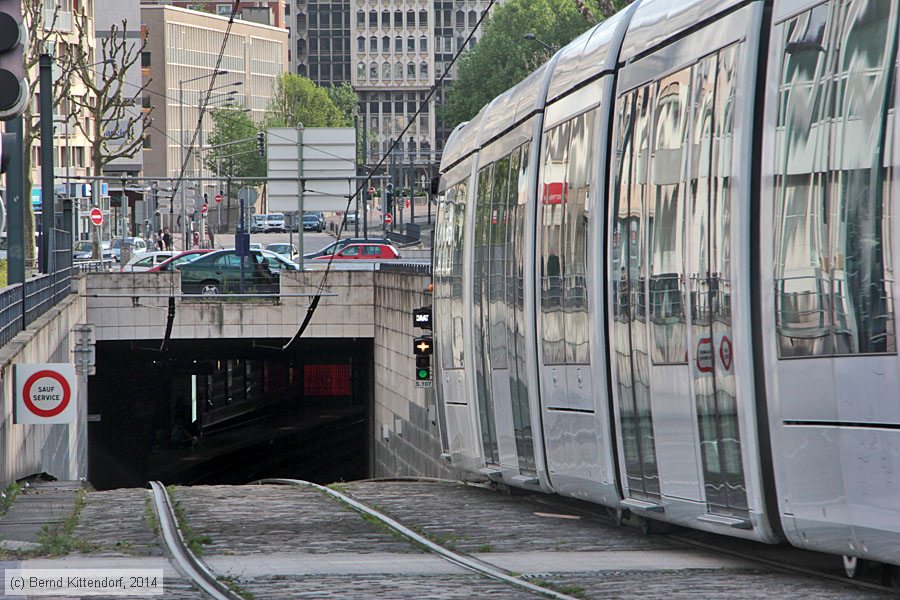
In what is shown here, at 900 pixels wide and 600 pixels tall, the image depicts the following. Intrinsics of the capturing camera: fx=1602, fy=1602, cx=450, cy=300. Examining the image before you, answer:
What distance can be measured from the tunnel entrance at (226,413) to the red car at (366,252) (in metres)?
3.54

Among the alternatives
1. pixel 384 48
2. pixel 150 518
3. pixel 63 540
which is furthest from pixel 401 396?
pixel 384 48

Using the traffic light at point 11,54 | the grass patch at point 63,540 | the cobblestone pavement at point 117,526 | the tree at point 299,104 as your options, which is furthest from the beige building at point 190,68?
the traffic light at point 11,54

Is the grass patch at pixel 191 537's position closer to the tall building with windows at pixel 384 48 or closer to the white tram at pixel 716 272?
the white tram at pixel 716 272

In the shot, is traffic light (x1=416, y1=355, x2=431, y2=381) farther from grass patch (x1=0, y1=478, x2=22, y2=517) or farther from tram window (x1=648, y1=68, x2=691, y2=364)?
tram window (x1=648, y1=68, x2=691, y2=364)

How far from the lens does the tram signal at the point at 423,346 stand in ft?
76.0

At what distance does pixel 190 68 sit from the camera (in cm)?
15700

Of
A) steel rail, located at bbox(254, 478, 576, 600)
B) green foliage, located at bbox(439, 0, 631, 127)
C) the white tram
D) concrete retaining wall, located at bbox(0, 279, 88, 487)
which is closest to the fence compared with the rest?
concrete retaining wall, located at bbox(0, 279, 88, 487)

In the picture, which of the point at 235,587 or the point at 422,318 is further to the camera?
the point at 422,318

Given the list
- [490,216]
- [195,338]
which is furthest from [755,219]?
[195,338]

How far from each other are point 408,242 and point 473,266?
59905 mm

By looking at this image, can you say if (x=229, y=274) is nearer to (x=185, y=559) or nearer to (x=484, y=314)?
(x=484, y=314)

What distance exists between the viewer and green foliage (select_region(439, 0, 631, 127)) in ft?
389

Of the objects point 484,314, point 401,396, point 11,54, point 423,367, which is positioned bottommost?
point 401,396

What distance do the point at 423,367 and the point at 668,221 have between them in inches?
595
